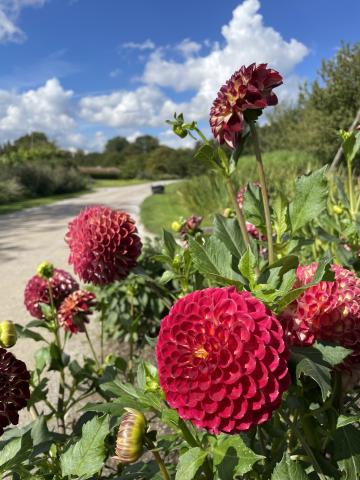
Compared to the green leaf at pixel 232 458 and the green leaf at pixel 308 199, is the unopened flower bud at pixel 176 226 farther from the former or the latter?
the green leaf at pixel 232 458

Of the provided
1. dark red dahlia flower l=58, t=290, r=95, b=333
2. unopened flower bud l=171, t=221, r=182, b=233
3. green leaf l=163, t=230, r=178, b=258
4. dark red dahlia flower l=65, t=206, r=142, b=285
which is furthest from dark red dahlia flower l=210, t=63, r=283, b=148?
dark red dahlia flower l=58, t=290, r=95, b=333

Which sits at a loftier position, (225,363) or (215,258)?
(215,258)

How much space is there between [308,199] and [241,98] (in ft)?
0.89

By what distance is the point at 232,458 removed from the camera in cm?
69

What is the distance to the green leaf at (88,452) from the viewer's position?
0.76m

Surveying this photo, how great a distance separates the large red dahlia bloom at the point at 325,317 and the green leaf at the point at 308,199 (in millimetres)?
190

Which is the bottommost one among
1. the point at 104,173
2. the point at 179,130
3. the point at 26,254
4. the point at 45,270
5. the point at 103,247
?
the point at 26,254

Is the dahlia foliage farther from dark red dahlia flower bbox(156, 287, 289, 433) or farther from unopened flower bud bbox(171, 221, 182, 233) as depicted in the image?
unopened flower bud bbox(171, 221, 182, 233)

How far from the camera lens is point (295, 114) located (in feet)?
85.2

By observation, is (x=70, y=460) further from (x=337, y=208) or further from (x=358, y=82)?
(x=358, y=82)

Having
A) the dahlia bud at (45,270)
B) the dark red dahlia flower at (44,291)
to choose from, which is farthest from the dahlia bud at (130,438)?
the dark red dahlia flower at (44,291)

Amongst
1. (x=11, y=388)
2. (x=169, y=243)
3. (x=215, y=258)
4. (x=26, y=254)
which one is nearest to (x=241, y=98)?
(x=215, y=258)

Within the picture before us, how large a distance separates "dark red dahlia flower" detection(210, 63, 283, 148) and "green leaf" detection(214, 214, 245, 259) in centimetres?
20

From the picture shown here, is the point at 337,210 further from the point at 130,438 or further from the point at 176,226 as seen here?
the point at 130,438
